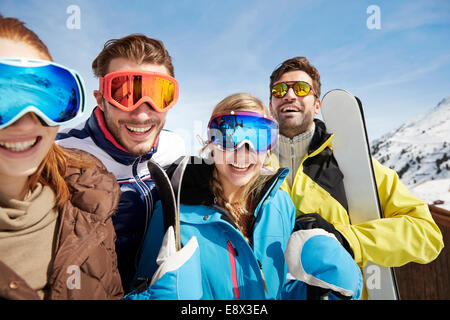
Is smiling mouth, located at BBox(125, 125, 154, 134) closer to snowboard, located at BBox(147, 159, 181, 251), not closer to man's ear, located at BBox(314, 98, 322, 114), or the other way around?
snowboard, located at BBox(147, 159, 181, 251)

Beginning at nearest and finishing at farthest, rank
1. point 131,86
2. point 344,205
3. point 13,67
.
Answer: point 13,67
point 131,86
point 344,205

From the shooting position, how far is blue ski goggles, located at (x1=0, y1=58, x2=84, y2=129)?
1.00 meters

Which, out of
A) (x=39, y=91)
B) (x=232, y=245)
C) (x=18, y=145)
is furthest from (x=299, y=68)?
(x=18, y=145)

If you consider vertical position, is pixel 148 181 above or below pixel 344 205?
above

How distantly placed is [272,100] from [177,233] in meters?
1.79

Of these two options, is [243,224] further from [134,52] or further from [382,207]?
[134,52]

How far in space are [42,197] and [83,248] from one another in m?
0.32

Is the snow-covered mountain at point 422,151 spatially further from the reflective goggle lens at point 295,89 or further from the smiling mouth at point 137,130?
the smiling mouth at point 137,130

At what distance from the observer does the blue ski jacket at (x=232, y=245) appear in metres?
1.46

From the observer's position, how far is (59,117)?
1106 millimetres

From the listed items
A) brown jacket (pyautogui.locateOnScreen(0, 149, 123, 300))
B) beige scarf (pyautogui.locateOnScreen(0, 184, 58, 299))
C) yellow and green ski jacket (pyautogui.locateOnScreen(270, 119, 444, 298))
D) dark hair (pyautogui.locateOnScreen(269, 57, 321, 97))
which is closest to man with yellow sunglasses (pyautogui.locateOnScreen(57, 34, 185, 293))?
brown jacket (pyautogui.locateOnScreen(0, 149, 123, 300))

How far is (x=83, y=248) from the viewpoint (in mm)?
1130
